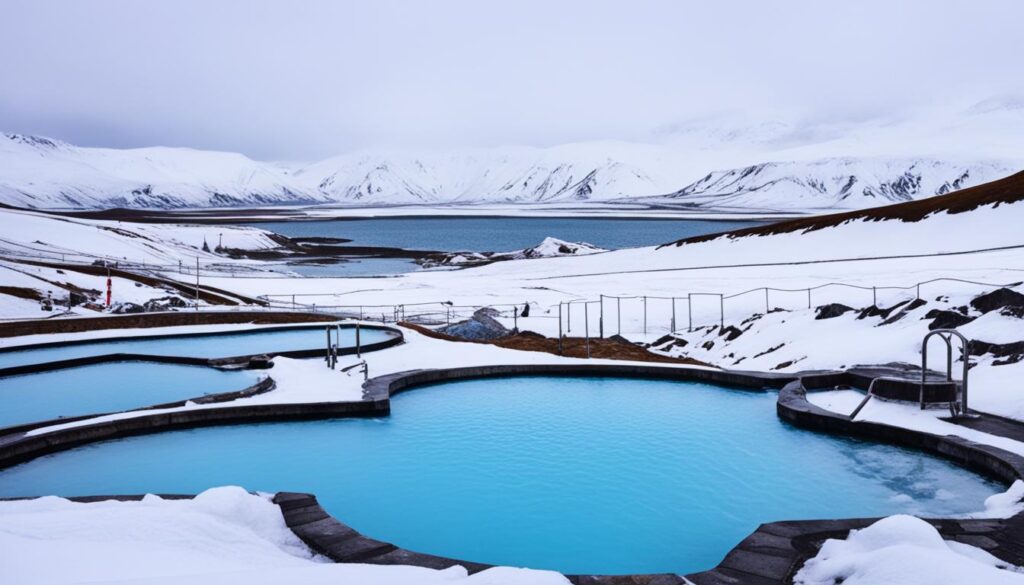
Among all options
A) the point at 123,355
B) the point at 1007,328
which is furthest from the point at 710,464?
the point at 123,355

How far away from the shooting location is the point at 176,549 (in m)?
5.60

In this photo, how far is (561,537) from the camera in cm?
822

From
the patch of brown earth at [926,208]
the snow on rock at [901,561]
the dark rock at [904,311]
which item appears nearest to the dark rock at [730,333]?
the dark rock at [904,311]

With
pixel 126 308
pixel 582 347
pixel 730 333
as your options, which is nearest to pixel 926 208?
pixel 730 333

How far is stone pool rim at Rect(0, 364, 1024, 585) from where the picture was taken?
20.1ft

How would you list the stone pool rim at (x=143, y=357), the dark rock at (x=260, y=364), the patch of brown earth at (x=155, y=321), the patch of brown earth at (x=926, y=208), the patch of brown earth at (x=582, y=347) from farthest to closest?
the patch of brown earth at (x=926, y=208)
the patch of brown earth at (x=155, y=321)
the patch of brown earth at (x=582, y=347)
the stone pool rim at (x=143, y=357)
the dark rock at (x=260, y=364)

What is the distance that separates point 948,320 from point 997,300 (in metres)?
1.22

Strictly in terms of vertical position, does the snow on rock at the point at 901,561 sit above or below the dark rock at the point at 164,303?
below

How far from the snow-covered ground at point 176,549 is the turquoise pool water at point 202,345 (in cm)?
1325

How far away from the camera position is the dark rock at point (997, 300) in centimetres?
1540

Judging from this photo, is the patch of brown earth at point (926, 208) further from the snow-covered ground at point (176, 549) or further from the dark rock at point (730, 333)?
the snow-covered ground at point (176, 549)

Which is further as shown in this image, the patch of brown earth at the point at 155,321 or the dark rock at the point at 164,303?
the dark rock at the point at 164,303

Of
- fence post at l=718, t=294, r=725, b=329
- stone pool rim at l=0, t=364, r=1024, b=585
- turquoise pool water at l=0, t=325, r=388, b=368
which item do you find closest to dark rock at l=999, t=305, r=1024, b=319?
stone pool rim at l=0, t=364, r=1024, b=585

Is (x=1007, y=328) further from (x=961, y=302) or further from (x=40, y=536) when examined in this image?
(x=40, y=536)
